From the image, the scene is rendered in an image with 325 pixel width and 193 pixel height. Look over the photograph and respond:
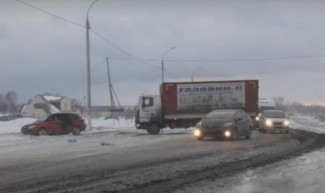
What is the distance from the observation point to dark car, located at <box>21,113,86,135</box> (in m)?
36.1

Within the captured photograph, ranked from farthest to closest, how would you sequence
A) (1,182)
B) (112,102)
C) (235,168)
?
(112,102), (235,168), (1,182)

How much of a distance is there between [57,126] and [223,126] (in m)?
15.3

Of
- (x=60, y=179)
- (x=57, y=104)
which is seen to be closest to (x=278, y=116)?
(x=60, y=179)

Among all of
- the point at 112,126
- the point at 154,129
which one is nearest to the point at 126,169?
the point at 154,129

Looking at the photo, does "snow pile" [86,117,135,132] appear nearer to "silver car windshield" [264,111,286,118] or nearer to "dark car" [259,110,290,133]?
"silver car windshield" [264,111,286,118]

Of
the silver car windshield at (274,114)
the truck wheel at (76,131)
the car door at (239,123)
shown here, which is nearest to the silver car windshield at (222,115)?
the car door at (239,123)

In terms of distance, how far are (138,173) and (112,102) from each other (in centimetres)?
5796

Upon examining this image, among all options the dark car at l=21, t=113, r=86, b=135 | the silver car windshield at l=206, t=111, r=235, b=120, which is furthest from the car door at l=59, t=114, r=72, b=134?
the silver car windshield at l=206, t=111, r=235, b=120

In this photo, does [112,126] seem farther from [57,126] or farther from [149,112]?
[57,126]

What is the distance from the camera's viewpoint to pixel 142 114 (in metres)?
38.9

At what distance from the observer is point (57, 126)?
36906mm

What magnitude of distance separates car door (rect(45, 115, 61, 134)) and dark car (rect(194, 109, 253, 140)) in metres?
13.7

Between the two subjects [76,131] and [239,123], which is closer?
[239,123]

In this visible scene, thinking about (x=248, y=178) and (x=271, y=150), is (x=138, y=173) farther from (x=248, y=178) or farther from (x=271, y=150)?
(x=271, y=150)
